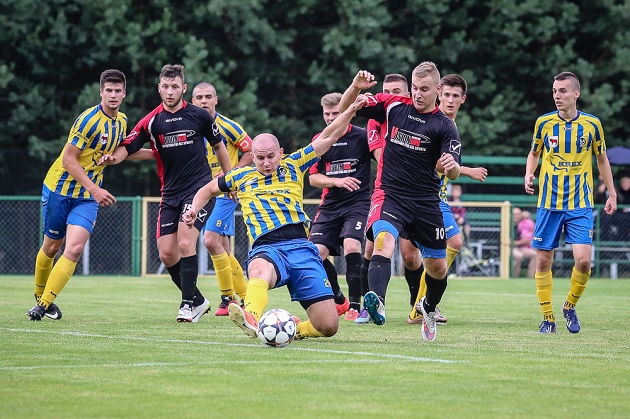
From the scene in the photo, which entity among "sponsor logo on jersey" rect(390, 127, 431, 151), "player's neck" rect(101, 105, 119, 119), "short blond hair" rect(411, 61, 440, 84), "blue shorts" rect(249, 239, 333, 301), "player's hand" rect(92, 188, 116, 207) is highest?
"short blond hair" rect(411, 61, 440, 84)

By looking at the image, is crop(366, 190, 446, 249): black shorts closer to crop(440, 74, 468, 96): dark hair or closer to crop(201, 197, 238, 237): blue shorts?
crop(440, 74, 468, 96): dark hair

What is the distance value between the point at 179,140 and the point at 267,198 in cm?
273

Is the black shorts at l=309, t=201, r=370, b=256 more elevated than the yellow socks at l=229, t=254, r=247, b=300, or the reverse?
the black shorts at l=309, t=201, r=370, b=256

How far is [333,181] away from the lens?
11.0 meters

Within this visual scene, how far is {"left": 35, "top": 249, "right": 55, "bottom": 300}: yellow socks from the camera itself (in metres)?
10.9

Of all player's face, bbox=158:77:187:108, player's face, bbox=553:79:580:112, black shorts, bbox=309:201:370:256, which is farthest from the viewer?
black shorts, bbox=309:201:370:256

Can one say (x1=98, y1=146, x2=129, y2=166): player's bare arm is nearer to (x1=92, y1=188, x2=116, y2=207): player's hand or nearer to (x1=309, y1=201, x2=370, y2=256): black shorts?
(x1=92, y1=188, x2=116, y2=207): player's hand

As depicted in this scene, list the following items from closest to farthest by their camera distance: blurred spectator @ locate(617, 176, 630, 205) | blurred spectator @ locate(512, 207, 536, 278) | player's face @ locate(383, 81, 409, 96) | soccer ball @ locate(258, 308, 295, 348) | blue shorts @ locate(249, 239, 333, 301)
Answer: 1. soccer ball @ locate(258, 308, 295, 348)
2. blue shorts @ locate(249, 239, 333, 301)
3. player's face @ locate(383, 81, 409, 96)
4. blurred spectator @ locate(512, 207, 536, 278)
5. blurred spectator @ locate(617, 176, 630, 205)

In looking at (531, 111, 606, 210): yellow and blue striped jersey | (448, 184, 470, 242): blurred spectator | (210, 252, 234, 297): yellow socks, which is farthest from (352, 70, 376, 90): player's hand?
(448, 184, 470, 242): blurred spectator

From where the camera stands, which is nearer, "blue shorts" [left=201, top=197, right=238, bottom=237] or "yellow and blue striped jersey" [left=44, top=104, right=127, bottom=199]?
"yellow and blue striped jersey" [left=44, top=104, right=127, bottom=199]

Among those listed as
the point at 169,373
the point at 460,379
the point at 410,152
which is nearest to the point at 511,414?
the point at 460,379

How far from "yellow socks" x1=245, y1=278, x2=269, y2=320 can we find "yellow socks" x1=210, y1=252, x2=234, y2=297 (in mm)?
3544

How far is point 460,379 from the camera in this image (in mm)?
6453

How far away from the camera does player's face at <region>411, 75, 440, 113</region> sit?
30.1 ft
